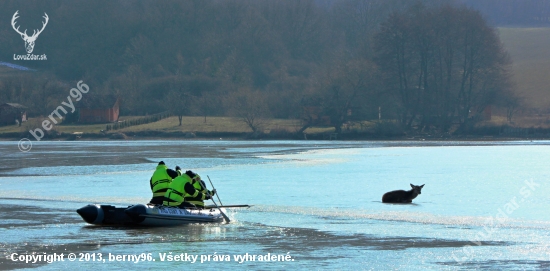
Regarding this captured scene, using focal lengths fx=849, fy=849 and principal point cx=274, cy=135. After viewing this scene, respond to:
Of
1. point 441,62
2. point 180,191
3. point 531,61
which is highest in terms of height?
point 531,61

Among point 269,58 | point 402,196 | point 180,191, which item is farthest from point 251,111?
point 180,191

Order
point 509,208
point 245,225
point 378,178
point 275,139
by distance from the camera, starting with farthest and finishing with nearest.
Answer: point 275,139 < point 378,178 < point 509,208 < point 245,225

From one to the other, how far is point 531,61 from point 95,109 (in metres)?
71.5

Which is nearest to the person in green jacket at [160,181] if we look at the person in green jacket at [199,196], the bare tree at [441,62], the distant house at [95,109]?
the person in green jacket at [199,196]

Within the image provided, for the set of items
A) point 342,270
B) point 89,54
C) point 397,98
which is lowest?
point 342,270

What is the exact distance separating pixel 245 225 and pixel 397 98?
6872cm

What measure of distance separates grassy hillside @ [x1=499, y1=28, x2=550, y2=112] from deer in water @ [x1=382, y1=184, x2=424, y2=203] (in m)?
76.4

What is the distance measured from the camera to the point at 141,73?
381ft

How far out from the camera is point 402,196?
25.1 m

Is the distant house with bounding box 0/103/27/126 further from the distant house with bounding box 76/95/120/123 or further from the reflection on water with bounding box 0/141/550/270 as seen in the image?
the reflection on water with bounding box 0/141/550/270

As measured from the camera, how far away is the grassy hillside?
108m

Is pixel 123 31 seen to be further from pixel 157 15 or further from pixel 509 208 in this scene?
pixel 509 208

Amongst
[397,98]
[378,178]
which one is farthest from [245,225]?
Answer: [397,98]

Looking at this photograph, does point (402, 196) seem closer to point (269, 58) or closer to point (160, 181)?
point (160, 181)
